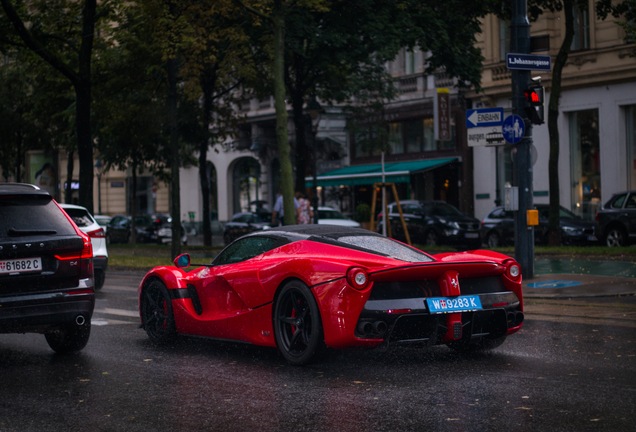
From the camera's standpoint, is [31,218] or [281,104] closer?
[31,218]

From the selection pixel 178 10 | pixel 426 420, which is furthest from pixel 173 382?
pixel 178 10

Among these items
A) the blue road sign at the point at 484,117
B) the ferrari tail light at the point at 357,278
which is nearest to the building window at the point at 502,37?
the blue road sign at the point at 484,117

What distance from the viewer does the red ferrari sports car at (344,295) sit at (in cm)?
866

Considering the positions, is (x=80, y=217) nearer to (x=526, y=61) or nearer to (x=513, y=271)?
(x=526, y=61)

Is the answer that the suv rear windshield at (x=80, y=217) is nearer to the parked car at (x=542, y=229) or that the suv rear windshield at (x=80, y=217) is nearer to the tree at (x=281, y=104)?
the tree at (x=281, y=104)

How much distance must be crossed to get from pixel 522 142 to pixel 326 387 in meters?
10.8

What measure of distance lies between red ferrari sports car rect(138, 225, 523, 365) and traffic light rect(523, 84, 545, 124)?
8.38 metres

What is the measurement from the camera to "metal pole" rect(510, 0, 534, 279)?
18.0 meters

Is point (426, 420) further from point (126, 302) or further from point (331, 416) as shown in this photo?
point (126, 302)

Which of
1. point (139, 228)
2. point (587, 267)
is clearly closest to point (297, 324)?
point (587, 267)

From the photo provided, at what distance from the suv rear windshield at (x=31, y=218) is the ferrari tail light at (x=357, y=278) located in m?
2.81

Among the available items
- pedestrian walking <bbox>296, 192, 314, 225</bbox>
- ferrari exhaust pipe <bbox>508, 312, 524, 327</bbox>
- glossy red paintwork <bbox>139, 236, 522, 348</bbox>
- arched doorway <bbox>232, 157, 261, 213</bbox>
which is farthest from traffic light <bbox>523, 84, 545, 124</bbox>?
arched doorway <bbox>232, 157, 261, 213</bbox>

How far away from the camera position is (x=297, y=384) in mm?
8305

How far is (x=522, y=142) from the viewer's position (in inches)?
715
